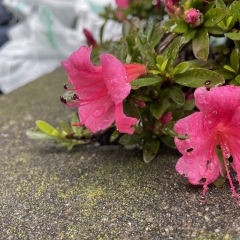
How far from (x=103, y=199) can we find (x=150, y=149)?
212 mm

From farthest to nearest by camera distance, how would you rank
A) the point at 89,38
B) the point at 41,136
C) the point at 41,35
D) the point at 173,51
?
the point at 41,35 → the point at 89,38 → the point at 41,136 → the point at 173,51

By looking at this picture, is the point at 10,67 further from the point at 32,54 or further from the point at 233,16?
the point at 233,16

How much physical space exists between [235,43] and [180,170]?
0.37 meters

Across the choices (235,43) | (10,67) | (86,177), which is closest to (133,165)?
(86,177)

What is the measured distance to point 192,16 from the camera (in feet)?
2.97

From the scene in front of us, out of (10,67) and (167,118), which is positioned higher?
(167,118)

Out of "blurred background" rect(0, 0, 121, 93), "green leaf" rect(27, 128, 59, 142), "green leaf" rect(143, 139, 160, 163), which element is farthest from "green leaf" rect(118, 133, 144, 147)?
"blurred background" rect(0, 0, 121, 93)

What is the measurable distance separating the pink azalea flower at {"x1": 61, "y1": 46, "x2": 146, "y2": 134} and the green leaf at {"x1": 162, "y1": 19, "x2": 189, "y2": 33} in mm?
117

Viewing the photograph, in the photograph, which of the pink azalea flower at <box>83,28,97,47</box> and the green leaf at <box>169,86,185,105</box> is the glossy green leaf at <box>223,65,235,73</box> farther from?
the pink azalea flower at <box>83,28,97,47</box>

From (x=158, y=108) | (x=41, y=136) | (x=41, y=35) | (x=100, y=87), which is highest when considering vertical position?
(x=100, y=87)

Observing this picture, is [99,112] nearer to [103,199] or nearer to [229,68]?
[103,199]

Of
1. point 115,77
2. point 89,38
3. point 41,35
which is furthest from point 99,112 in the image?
point 41,35

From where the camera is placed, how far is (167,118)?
100 centimetres

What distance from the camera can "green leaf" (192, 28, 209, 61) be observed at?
902mm
